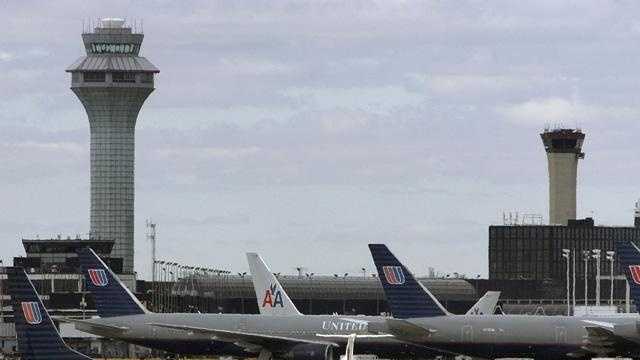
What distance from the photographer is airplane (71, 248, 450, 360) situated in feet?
440

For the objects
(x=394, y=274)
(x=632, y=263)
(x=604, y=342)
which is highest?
(x=632, y=263)

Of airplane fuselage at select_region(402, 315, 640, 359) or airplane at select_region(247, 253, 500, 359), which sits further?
airplane at select_region(247, 253, 500, 359)

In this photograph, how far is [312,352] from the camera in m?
134

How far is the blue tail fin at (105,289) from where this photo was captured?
5536 inches

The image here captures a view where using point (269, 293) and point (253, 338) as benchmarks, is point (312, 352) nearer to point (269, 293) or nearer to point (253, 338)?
point (253, 338)

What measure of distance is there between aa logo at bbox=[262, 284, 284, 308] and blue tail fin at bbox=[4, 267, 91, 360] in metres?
57.3

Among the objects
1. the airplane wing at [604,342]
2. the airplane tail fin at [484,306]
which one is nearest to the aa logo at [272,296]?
the airplane tail fin at [484,306]

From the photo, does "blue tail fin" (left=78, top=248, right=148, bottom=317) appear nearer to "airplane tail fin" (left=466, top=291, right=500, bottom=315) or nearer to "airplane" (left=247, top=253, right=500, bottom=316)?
"airplane" (left=247, top=253, right=500, bottom=316)

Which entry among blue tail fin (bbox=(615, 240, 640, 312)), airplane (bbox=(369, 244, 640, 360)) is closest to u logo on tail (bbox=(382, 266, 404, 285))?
airplane (bbox=(369, 244, 640, 360))

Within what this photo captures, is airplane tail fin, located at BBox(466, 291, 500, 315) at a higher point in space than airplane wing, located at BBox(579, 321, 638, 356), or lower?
higher

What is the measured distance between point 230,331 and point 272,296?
22.8 metres

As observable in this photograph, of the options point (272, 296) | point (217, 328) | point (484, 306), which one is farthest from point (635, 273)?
point (272, 296)

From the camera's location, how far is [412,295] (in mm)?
130500

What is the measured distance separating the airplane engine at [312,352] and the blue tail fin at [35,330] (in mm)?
32128
